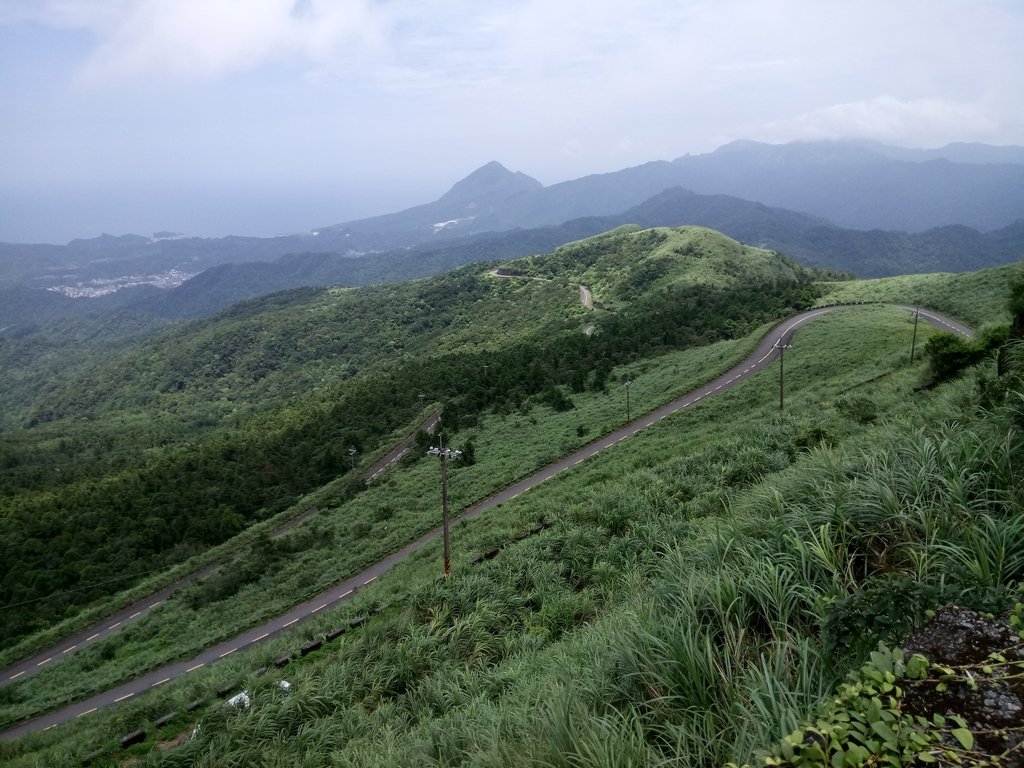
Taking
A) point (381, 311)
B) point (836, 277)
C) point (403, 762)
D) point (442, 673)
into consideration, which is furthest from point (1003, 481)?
point (381, 311)

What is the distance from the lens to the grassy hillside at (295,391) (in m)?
40.6

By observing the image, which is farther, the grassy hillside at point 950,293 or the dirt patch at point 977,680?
the grassy hillside at point 950,293

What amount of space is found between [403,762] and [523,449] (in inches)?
1250

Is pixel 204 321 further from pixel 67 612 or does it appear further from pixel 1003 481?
pixel 1003 481

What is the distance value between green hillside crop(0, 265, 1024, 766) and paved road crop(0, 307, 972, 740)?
239cm

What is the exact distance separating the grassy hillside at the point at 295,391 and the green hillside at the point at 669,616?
22642mm

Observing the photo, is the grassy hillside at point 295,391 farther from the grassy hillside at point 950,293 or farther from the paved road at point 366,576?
the paved road at point 366,576

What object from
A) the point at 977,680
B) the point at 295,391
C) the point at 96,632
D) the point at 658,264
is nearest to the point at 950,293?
the point at 658,264

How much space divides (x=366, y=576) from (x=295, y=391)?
8844 cm

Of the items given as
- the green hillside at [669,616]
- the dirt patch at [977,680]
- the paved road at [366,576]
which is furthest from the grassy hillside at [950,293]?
the dirt patch at [977,680]

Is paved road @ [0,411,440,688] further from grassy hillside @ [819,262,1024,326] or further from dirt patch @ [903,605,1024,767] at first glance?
grassy hillside @ [819,262,1024,326]

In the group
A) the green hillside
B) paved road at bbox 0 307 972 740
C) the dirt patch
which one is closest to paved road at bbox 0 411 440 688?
the green hillside

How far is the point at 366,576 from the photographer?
25.5 meters

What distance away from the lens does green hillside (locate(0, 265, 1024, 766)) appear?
11.8ft
